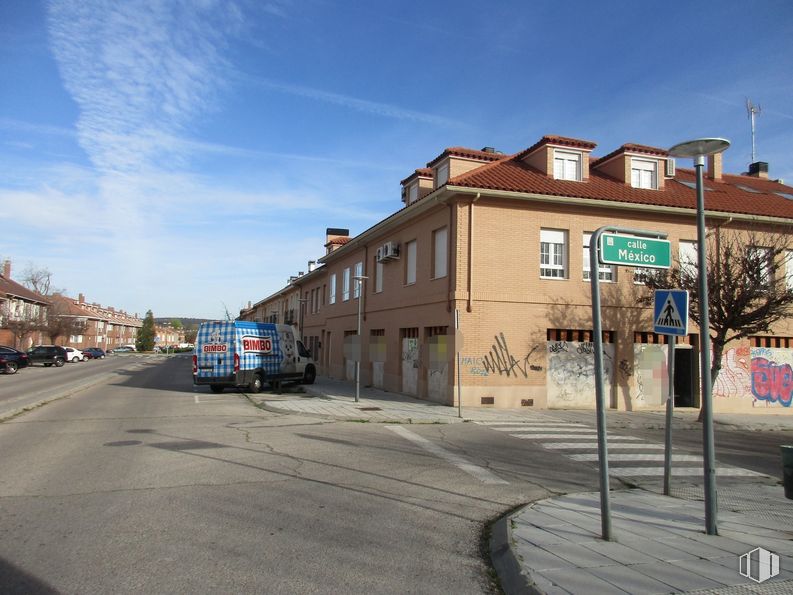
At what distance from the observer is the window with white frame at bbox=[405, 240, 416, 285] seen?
2052 cm

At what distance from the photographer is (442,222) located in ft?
59.5

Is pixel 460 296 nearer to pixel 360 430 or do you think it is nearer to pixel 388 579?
pixel 360 430

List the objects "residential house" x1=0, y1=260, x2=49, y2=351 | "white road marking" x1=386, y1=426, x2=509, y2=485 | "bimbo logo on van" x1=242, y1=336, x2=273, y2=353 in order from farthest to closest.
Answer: "residential house" x1=0, y1=260, x2=49, y2=351
"bimbo logo on van" x1=242, y1=336, x2=273, y2=353
"white road marking" x1=386, y1=426, x2=509, y2=485

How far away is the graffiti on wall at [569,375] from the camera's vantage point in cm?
1753

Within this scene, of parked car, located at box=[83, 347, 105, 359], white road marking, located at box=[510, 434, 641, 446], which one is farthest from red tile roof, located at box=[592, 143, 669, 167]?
parked car, located at box=[83, 347, 105, 359]

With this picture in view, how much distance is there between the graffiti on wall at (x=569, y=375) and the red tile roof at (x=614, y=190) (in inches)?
190

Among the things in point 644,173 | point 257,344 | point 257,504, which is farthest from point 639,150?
point 257,504

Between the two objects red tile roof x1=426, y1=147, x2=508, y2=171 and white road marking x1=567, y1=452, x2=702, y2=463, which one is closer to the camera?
white road marking x1=567, y1=452, x2=702, y2=463

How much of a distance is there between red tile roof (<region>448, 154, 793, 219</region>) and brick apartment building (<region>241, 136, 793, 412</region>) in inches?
3.4

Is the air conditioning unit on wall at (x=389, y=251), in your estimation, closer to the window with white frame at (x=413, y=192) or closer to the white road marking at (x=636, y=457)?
the window with white frame at (x=413, y=192)

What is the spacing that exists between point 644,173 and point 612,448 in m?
13.1

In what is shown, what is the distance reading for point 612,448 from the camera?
35.7 ft

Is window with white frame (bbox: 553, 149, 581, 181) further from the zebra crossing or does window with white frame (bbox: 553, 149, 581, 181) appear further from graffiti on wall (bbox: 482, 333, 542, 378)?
the zebra crossing

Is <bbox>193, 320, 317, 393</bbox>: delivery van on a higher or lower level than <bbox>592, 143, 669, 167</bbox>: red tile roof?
lower
